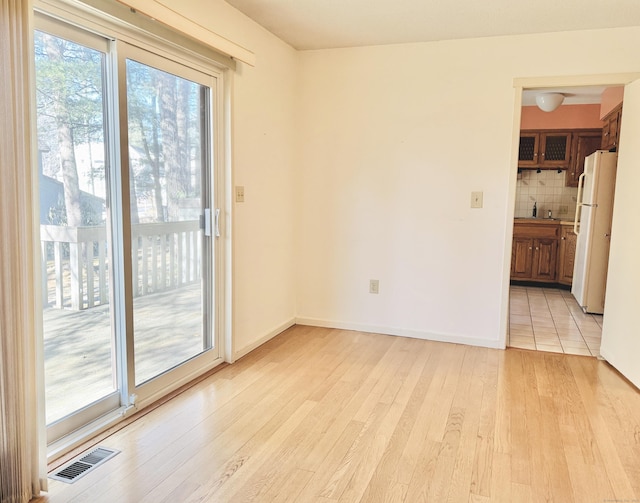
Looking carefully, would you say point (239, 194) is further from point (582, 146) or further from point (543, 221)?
point (582, 146)

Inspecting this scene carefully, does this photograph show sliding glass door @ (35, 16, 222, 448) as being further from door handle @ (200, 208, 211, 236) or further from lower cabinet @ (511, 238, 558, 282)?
lower cabinet @ (511, 238, 558, 282)

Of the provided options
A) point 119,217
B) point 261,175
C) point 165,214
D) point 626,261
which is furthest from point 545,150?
point 119,217

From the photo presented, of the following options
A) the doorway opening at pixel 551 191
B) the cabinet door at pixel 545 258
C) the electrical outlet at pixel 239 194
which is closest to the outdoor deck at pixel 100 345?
the electrical outlet at pixel 239 194

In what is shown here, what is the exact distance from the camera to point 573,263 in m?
5.81

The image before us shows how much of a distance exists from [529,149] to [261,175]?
420cm

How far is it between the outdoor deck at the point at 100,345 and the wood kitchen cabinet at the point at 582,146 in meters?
5.18

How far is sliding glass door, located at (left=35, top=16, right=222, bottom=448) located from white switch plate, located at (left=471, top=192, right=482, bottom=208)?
1.94 m

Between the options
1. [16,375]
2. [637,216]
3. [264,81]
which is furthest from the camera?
[264,81]

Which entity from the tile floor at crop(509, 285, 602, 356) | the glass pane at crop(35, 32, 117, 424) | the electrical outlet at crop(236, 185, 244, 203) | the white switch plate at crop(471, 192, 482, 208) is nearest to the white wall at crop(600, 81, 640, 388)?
the tile floor at crop(509, 285, 602, 356)

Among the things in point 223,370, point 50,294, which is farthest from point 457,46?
point 50,294

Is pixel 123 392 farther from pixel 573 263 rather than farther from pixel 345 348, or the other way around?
pixel 573 263

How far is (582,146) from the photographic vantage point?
6.05 m

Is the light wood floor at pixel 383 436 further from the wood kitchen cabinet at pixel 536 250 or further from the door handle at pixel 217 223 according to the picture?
the wood kitchen cabinet at pixel 536 250

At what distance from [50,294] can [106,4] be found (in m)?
1.29
